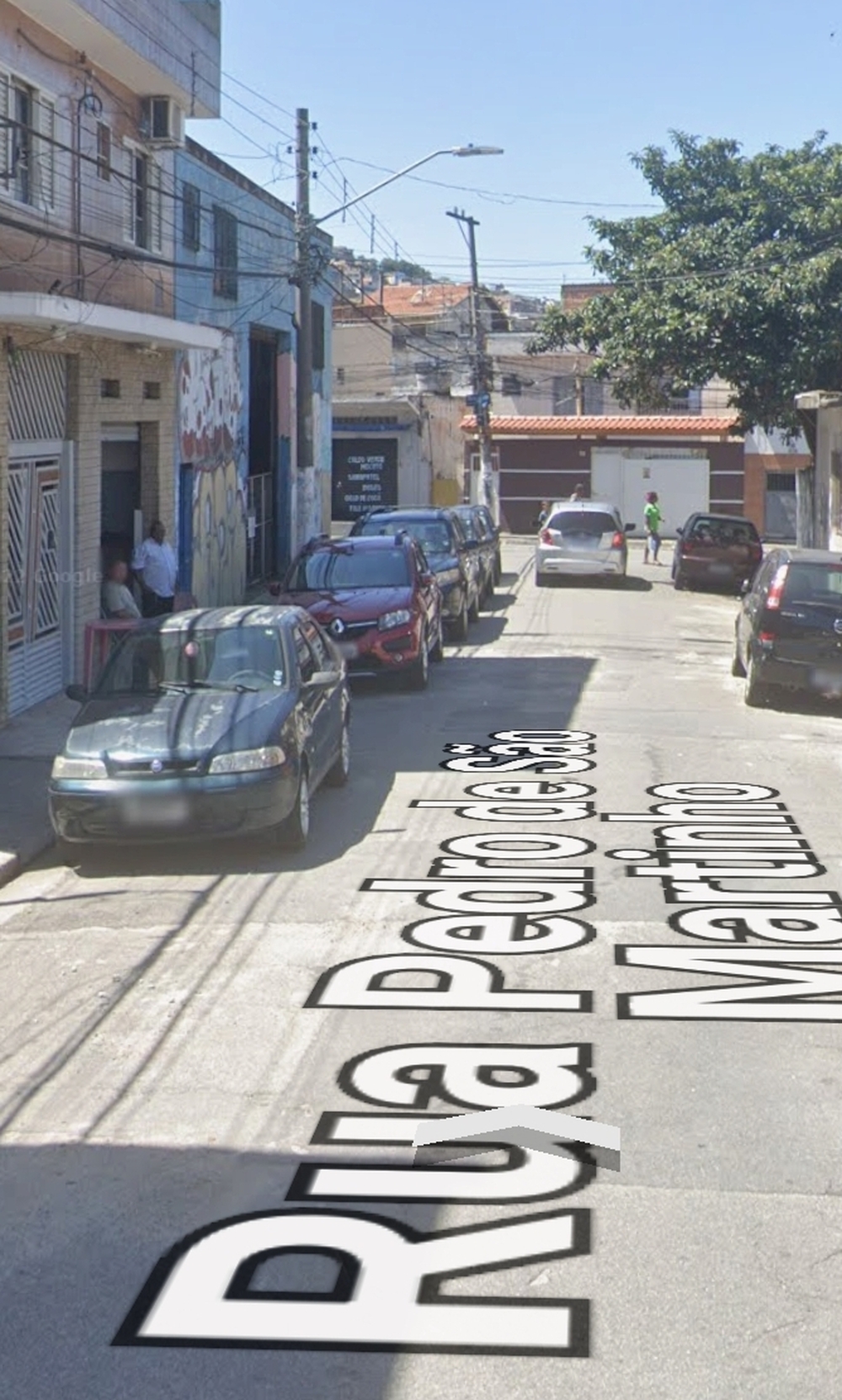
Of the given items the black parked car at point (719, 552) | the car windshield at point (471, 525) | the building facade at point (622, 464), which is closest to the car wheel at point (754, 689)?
the car windshield at point (471, 525)

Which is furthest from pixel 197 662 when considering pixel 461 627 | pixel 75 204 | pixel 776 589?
pixel 461 627

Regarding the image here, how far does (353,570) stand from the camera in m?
20.2

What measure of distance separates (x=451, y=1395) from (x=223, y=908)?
19.3ft

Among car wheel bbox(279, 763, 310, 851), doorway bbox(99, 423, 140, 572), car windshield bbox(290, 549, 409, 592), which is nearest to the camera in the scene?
car wheel bbox(279, 763, 310, 851)

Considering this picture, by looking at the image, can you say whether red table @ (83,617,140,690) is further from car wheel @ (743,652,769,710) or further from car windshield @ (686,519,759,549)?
car windshield @ (686,519,759,549)

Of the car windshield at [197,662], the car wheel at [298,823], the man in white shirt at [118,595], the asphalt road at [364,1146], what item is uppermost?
the man in white shirt at [118,595]

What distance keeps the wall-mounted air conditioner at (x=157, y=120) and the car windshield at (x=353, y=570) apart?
5.61 metres

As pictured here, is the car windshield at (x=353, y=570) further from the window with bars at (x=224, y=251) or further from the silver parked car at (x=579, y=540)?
the silver parked car at (x=579, y=540)

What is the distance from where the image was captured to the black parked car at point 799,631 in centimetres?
1781

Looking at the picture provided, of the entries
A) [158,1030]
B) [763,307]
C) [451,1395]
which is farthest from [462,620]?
[451,1395]

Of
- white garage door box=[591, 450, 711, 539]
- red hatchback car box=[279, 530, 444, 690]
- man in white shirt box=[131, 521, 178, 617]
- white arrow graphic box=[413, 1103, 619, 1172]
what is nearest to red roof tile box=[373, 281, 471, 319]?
white garage door box=[591, 450, 711, 539]

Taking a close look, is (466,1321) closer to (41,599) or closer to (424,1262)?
(424,1262)

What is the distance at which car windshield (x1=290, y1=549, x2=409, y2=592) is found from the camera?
20.0 metres

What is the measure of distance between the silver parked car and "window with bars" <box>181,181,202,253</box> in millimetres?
9717
